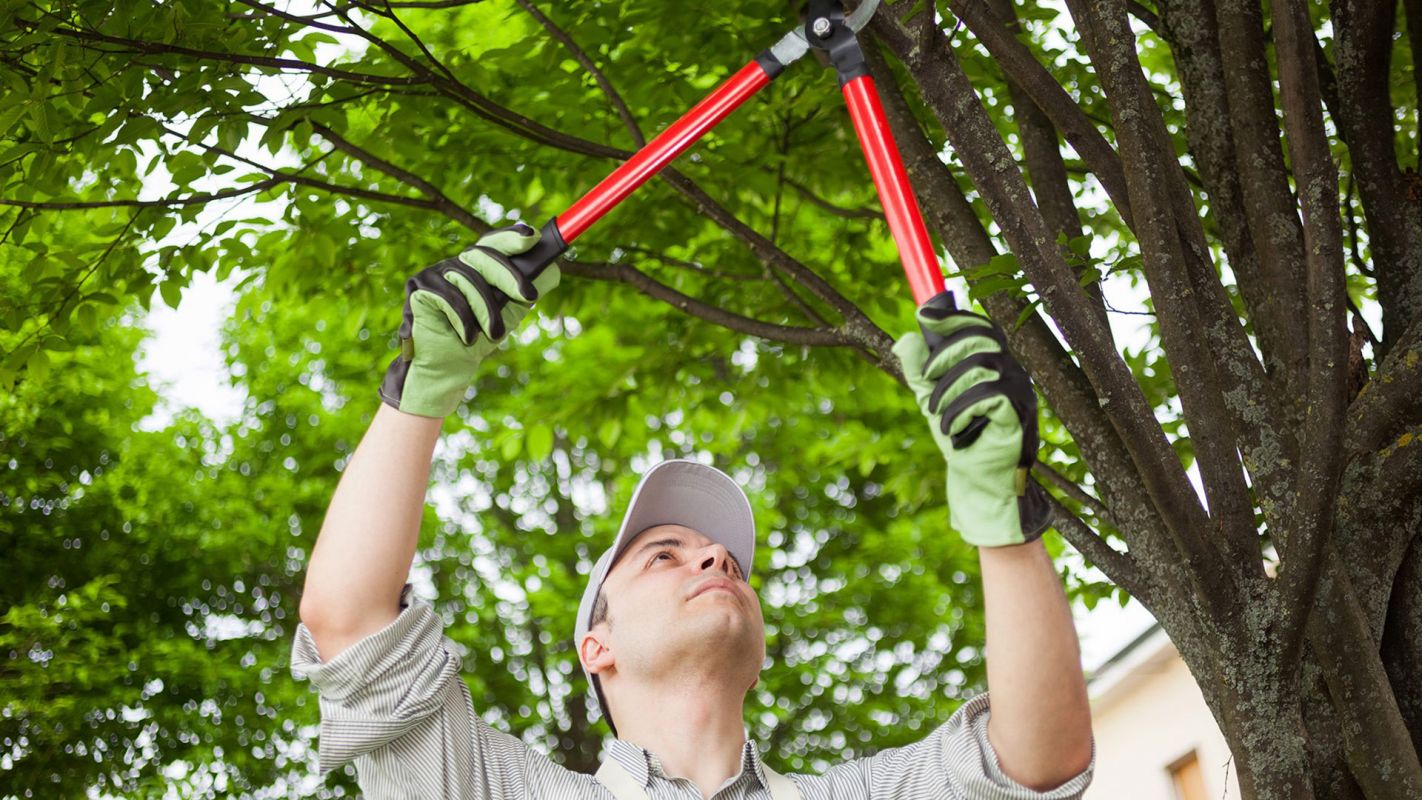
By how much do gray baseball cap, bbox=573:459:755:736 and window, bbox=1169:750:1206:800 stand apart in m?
7.39

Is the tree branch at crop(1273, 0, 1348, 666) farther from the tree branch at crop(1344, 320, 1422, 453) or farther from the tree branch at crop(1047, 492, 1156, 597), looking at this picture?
the tree branch at crop(1047, 492, 1156, 597)

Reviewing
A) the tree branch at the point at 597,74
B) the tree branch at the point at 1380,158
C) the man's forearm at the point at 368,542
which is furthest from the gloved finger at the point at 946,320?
the tree branch at the point at 597,74

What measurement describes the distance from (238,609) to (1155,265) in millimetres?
11687

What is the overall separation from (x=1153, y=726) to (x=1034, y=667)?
8.47 m

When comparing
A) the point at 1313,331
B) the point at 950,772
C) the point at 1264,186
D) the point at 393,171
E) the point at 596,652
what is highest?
the point at 393,171

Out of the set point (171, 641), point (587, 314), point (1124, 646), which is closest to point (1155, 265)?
point (587, 314)

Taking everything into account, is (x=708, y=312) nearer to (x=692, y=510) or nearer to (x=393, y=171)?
(x=393, y=171)

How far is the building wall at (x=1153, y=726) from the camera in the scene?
29.6 ft

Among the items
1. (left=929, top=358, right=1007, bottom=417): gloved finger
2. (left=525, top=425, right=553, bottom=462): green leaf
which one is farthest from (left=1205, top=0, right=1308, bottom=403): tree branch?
(left=525, top=425, right=553, bottom=462): green leaf

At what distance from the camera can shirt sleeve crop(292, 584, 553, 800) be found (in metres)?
2.07

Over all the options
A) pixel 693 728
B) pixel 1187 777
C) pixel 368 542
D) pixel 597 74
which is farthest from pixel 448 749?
pixel 1187 777

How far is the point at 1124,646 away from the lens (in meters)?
9.45

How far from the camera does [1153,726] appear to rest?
31.9 ft

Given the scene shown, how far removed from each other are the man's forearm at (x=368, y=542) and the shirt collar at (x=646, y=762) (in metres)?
0.53
